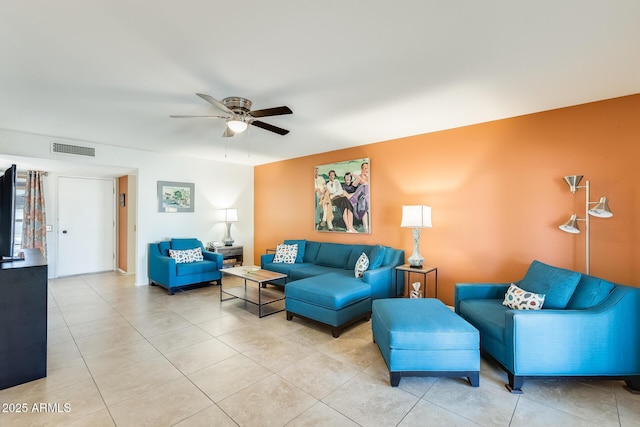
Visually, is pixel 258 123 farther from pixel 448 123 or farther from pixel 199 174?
pixel 199 174

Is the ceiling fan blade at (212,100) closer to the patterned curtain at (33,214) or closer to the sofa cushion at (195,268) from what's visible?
the sofa cushion at (195,268)

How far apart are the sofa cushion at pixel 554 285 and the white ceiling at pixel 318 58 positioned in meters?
1.71

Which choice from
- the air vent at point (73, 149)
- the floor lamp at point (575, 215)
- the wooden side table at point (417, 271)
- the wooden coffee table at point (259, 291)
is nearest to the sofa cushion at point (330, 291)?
the wooden coffee table at point (259, 291)

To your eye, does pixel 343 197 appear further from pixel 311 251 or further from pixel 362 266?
pixel 362 266

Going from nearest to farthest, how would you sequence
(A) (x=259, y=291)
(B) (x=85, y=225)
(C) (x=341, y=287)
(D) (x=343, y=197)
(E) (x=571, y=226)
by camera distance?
1. (E) (x=571, y=226)
2. (C) (x=341, y=287)
3. (A) (x=259, y=291)
4. (D) (x=343, y=197)
5. (B) (x=85, y=225)

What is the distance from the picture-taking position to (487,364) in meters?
2.58

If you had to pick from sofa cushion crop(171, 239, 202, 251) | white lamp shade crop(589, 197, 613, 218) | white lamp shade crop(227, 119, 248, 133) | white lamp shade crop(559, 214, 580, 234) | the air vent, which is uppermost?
the air vent

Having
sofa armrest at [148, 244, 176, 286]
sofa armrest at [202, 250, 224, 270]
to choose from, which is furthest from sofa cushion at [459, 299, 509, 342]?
sofa armrest at [148, 244, 176, 286]

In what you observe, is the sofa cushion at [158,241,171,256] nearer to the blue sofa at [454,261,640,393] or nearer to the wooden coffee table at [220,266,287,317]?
the wooden coffee table at [220,266,287,317]

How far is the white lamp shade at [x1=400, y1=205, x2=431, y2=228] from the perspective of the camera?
3715 millimetres

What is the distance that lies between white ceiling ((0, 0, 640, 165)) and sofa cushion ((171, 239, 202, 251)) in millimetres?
2404

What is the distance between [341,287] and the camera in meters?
3.37

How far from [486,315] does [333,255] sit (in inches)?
104

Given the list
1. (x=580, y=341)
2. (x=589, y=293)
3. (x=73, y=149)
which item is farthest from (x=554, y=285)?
(x=73, y=149)
